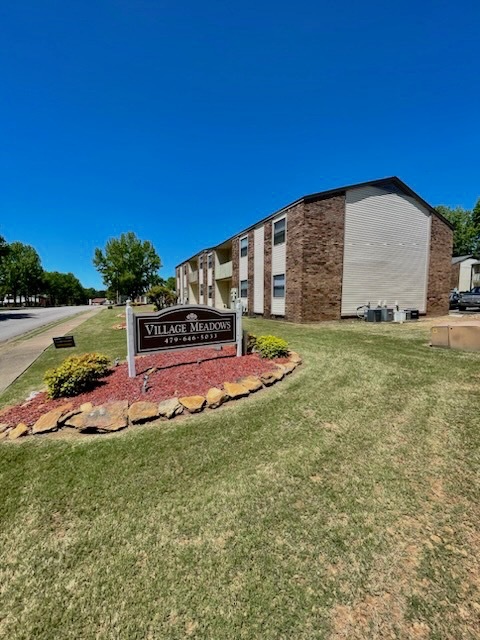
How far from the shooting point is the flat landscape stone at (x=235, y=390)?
4.72 m

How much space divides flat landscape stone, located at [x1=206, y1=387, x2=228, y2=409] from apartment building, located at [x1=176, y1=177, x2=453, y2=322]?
10.8 meters

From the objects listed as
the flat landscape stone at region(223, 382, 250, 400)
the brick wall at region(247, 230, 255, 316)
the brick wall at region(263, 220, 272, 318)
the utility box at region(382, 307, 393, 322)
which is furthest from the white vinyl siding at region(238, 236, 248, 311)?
the flat landscape stone at region(223, 382, 250, 400)

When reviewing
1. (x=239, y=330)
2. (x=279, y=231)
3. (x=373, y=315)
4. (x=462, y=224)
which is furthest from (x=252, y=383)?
(x=462, y=224)

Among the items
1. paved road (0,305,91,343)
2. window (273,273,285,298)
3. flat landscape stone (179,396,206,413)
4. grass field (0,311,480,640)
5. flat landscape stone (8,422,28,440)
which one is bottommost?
paved road (0,305,91,343)

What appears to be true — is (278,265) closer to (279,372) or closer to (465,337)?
(465,337)

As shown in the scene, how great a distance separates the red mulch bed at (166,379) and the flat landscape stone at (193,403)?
0.69ft

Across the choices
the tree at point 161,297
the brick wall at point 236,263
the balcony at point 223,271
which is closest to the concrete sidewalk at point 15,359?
the brick wall at point 236,263

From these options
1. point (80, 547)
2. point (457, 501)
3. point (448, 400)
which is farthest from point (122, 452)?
point (448, 400)

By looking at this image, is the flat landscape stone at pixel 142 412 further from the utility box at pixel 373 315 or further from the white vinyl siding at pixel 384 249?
the utility box at pixel 373 315

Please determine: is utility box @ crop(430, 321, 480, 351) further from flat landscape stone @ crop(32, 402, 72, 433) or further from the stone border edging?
flat landscape stone @ crop(32, 402, 72, 433)

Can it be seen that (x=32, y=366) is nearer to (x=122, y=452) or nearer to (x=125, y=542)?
(x=122, y=452)

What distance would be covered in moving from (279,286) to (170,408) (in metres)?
13.5

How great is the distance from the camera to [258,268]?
19.0 m

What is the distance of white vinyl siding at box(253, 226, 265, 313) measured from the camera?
1841 cm
